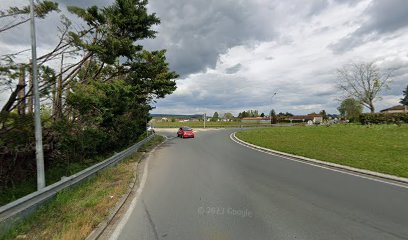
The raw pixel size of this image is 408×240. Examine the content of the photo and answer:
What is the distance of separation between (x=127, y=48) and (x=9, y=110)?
29.2 ft

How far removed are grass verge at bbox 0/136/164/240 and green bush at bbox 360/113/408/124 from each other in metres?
44.2

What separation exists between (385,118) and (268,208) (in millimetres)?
46317

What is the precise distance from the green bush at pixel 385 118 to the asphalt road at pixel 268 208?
131 feet

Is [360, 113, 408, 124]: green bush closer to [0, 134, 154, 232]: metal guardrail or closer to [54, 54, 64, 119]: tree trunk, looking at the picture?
[54, 54, 64, 119]: tree trunk

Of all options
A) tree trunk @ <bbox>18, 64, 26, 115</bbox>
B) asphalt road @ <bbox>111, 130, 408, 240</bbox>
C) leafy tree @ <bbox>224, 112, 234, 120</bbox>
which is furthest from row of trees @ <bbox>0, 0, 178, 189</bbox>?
leafy tree @ <bbox>224, 112, 234, 120</bbox>

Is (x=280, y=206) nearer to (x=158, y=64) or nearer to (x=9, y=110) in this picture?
(x=9, y=110)

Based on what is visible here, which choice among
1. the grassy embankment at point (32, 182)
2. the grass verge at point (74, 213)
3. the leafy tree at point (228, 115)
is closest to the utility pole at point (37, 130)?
the grass verge at point (74, 213)

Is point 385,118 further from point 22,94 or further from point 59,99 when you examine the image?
point 22,94

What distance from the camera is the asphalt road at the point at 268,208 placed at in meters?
4.90

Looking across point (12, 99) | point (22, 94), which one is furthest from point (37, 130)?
point (22, 94)

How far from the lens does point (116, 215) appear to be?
19.6 ft

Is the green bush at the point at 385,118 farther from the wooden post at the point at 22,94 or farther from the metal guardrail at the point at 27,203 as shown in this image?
the wooden post at the point at 22,94

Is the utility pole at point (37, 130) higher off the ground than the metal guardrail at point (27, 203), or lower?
higher

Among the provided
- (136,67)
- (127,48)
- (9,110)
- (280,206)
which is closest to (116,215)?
(280,206)
